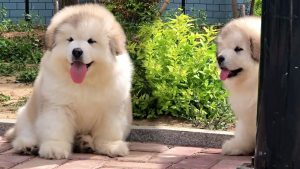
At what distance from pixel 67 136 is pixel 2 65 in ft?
13.1

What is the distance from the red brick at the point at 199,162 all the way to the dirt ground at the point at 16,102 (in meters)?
0.81

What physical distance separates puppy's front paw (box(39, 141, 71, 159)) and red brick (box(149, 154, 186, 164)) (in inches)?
28.0

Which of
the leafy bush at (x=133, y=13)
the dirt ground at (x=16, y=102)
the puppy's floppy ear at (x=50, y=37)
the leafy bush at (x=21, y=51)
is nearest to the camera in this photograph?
the puppy's floppy ear at (x=50, y=37)

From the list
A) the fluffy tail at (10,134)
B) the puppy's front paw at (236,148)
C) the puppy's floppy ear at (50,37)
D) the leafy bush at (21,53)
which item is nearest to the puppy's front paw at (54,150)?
the fluffy tail at (10,134)

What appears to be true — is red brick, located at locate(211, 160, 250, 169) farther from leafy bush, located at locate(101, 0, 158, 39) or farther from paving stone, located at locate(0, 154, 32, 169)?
leafy bush, located at locate(101, 0, 158, 39)

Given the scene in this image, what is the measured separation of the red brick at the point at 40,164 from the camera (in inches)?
180

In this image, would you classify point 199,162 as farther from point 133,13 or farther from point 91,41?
point 133,13

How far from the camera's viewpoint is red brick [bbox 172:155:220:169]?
467 cm

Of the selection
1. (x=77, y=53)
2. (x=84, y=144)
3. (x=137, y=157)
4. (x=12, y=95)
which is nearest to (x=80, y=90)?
(x=77, y=53)

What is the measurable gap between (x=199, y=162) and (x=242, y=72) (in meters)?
0.81

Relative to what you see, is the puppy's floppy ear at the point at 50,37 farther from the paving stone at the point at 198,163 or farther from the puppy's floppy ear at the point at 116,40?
the paving stone at the point at 198,163

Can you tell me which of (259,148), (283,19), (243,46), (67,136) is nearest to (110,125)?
(67,136)

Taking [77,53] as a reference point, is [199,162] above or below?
below

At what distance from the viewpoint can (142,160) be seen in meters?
4.90
